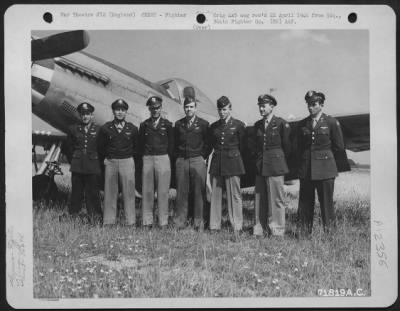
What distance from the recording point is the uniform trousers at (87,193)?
2459mm

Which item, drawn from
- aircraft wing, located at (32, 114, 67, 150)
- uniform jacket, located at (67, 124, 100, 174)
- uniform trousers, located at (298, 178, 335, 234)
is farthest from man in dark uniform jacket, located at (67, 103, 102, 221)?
uniform trousers, located at (298, 178, 335, 234)

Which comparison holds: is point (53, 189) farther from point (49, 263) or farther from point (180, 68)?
point (180, 68)

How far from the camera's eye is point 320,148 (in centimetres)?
238

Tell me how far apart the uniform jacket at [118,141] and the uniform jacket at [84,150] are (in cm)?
4

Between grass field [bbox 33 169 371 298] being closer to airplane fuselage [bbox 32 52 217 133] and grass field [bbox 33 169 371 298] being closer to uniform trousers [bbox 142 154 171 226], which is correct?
uniform trousers [bbox 142 154 171 226]

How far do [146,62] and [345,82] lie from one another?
109 cm

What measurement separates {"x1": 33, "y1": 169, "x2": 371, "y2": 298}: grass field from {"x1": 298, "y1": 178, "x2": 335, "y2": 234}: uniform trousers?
0.13ft

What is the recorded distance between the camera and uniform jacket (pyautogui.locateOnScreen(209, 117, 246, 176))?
2408 mm

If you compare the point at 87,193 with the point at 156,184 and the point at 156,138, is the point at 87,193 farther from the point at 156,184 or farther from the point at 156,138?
the point at 156,138

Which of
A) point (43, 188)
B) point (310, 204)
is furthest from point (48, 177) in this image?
point (310, 204)

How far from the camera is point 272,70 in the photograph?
7.90ft

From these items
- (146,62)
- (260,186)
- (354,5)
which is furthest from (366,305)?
(146,62)

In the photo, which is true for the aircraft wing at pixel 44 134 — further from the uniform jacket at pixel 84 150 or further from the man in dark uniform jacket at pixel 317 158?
the man in dark uniform jacket at pixel 317 158

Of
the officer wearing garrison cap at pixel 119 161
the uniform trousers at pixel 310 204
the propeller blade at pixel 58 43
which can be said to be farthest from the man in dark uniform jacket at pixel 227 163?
the propeller blade at pixel 58 43
